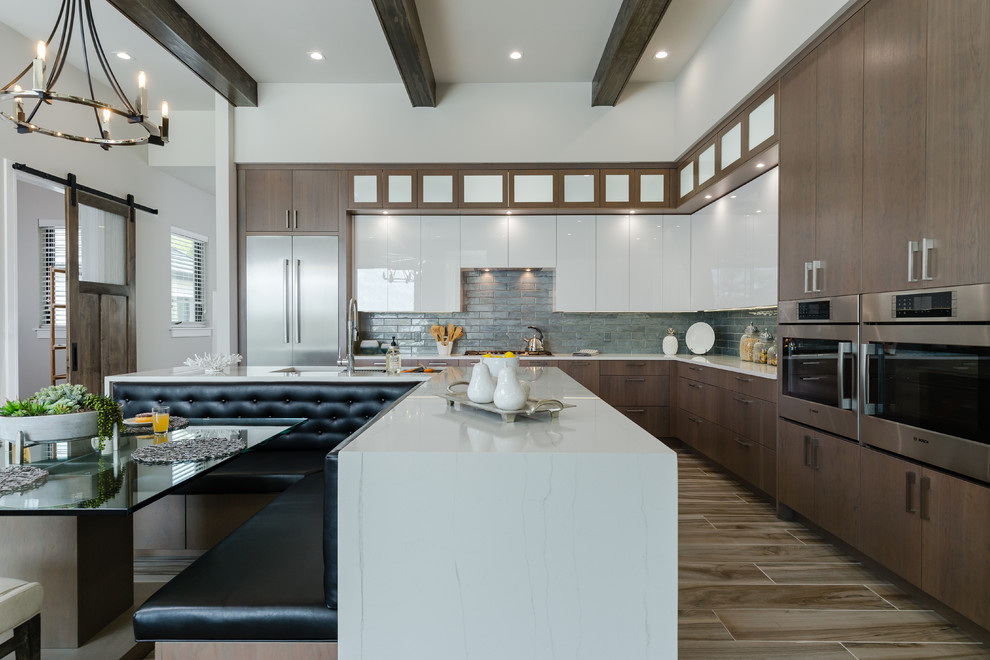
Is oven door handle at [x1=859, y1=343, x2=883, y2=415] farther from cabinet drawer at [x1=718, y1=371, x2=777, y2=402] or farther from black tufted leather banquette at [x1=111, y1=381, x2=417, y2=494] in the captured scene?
black tufted leather banquette at [x1=111, y1=381, x2=417, y2=494]

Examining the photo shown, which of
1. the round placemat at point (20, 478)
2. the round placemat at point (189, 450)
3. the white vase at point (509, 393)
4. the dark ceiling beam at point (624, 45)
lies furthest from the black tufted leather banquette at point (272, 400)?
the dark ceiling beam at point (624, 45)

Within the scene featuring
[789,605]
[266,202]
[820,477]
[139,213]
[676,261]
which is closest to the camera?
[789,605]

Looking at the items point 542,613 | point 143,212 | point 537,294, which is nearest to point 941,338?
point 542,613

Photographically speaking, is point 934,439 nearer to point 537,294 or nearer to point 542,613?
point 542,613

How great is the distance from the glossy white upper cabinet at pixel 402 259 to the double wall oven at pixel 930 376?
375 centimetres

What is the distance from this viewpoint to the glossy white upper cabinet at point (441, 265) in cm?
516

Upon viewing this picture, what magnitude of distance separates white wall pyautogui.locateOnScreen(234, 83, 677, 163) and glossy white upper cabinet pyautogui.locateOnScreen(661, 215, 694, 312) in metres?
0.68

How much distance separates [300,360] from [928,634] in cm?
468

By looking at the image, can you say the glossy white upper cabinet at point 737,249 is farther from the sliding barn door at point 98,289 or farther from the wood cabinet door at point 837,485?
the sliding barn door at point 98,289

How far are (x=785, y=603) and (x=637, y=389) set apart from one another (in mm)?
2808

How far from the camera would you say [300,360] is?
5.00 meters

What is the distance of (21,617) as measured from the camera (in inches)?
50.4

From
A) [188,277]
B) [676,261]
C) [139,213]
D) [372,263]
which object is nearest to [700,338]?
[676,261]

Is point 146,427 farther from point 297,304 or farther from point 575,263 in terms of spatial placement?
point 575,263
